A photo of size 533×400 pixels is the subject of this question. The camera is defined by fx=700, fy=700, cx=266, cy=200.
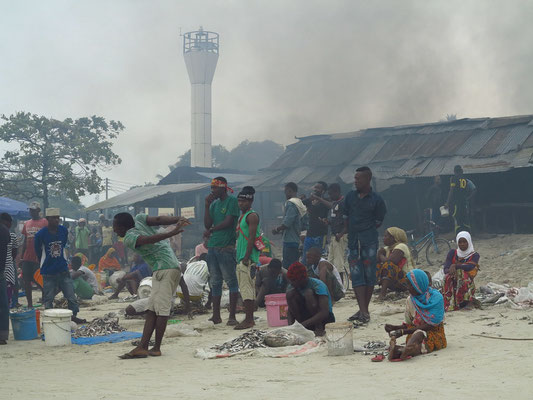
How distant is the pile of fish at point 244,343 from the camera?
23.9 ft

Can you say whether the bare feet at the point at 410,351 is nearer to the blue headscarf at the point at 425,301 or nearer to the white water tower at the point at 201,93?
the blue headscarf at the point at 425,301

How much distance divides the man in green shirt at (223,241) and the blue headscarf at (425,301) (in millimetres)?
3065

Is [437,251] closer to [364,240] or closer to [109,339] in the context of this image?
[364,240]

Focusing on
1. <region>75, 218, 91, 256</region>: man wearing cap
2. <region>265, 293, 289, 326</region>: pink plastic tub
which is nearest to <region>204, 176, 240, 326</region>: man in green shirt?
<region>265, 293, 289, 326</region>: pink plastic tub

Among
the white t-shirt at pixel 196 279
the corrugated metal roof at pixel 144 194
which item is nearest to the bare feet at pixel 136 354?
the white t-shirt at pixel 196 279

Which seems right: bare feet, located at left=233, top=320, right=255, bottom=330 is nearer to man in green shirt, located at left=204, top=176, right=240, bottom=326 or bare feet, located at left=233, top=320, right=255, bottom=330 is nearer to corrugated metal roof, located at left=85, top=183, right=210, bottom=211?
man in green shirt, located at left=204, top=176, right=240, bottom=326

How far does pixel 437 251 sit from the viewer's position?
17578mm

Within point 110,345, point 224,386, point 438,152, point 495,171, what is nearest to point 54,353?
point 110,345

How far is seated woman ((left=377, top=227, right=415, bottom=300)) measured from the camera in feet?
36.3

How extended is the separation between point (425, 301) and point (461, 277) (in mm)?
3291

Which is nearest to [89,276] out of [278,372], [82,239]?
[82,239]

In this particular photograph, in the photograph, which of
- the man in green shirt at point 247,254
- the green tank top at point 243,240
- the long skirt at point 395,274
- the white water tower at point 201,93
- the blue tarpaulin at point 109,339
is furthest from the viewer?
the white water tower at point 201,93

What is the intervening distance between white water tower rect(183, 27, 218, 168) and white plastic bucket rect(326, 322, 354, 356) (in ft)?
181

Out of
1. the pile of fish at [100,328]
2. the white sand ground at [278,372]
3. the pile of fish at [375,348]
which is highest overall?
the pile of fish at [100,328]
